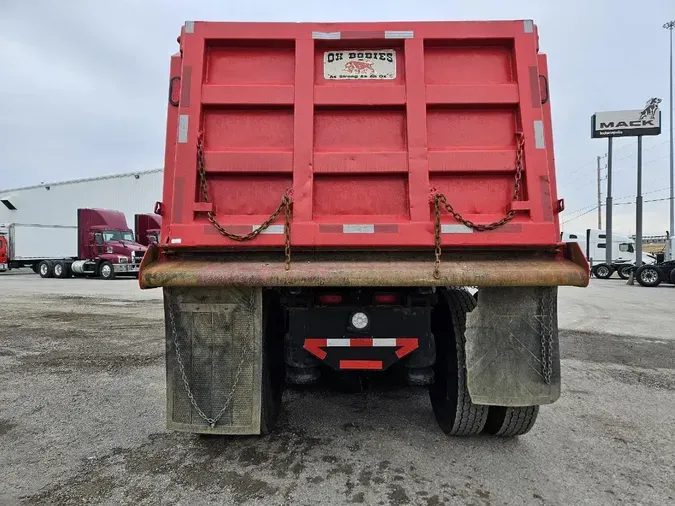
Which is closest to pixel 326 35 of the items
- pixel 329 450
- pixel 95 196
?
pixel 329 450

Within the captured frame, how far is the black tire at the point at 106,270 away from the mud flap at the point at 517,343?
22522 millimetres

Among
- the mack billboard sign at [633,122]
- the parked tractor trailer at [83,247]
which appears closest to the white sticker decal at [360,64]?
the parked tractor trailer at [83,247]

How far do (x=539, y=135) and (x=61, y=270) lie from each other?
26.3 metres

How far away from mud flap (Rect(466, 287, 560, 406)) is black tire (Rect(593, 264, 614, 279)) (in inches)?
1118

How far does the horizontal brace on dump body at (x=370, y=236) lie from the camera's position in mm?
2881

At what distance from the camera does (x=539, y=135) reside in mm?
3008

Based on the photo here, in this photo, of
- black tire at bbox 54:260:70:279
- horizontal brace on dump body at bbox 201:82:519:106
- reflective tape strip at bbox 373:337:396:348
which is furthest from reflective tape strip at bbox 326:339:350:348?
black tire at bbox 54:260:70:279

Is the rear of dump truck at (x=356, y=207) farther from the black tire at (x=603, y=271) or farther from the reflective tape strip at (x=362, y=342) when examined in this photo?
the black tire at (x=603, y=271)

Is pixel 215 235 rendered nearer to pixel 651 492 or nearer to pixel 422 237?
pixel 422 237

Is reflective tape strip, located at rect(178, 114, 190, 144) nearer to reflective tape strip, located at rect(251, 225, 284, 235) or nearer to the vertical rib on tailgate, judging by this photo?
the vertical rib on tailgate

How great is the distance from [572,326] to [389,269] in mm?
7745

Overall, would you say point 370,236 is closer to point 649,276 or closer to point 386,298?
point 386,298

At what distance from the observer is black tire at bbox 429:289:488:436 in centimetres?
328

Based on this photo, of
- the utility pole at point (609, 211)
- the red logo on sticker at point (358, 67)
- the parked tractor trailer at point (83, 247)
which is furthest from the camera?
the utility pole at point (609, 211)
